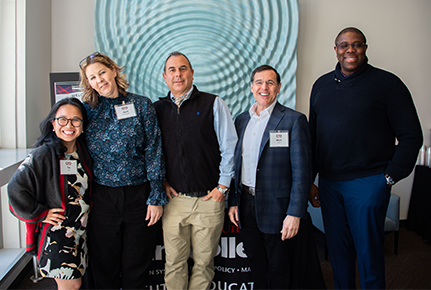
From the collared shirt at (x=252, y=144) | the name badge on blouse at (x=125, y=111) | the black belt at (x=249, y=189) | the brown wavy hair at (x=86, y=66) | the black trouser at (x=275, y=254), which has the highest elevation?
the brown wavy hair at (x=86, y=66)

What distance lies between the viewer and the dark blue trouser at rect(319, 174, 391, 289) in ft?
5.25

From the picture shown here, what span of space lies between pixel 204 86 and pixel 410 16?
2651mm

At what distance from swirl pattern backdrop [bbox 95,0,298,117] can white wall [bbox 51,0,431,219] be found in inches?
8.2

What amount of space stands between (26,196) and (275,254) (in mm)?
1452

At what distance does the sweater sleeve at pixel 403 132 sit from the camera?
1543 millimetres

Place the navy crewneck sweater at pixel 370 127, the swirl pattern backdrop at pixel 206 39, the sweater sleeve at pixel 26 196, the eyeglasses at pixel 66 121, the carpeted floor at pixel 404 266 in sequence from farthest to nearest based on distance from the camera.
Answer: the swirl pattern backdrop at pixel 206 39 < the carpeted floor at pixel 404 266 < the navy crewneck sweater at pixel 370 127 < the eyeglasses at pixel 66 121 < the sweater sleeve at pixel 26 196

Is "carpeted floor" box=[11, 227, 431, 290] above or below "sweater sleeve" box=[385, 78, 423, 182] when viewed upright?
below

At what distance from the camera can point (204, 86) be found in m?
2.90

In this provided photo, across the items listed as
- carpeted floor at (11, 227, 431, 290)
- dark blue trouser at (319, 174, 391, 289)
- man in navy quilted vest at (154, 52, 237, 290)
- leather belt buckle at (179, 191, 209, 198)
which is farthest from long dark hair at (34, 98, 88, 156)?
dark blue trouser at (319, 174, 391, 289)

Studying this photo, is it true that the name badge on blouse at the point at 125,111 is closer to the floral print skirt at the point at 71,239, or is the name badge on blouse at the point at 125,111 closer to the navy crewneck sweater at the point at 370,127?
the floral print skirt at the point at 71,239

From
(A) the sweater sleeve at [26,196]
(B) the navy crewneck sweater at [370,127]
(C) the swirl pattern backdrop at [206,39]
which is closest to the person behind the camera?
(A) the sweater sleeve at [26,196]

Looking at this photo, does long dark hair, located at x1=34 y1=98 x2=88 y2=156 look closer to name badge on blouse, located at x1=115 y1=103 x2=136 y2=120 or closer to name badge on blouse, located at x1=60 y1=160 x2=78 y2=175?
name badge on blouse, located at x1=60 y1=160 x2=78 y2=175

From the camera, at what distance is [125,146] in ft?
4.97

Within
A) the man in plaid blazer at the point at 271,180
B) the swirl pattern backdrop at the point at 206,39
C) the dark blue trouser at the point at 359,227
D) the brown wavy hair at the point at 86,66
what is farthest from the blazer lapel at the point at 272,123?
the swirl pattern backdrop at the point at 206,39
